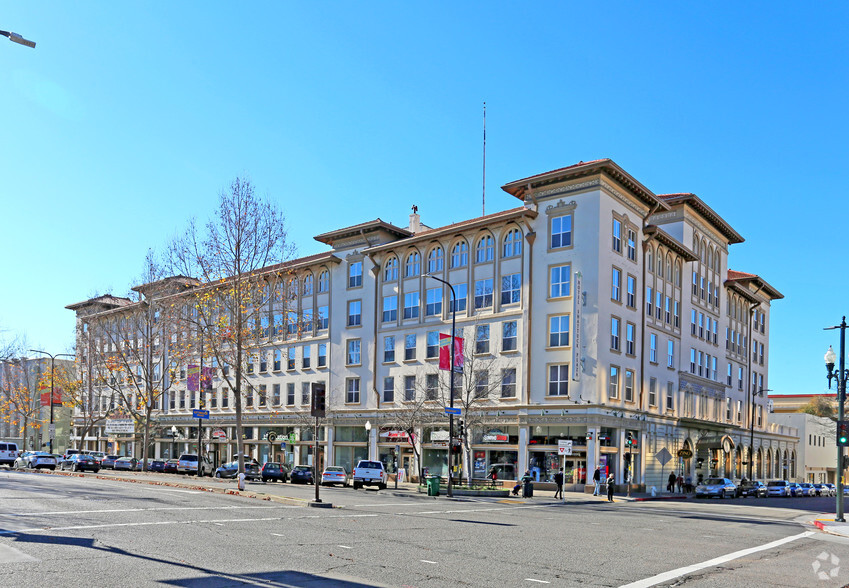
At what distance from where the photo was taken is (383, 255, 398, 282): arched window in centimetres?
5916

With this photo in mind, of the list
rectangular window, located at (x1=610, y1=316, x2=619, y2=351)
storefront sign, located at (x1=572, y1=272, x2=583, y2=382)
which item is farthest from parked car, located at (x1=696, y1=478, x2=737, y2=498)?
storefront sign, located at (x1=572, y1=272, x2=583, y2=382)

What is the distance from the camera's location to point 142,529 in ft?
56.5

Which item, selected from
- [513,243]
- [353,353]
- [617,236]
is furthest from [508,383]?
[353,353]

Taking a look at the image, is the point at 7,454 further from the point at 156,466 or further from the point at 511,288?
the point at 511,288

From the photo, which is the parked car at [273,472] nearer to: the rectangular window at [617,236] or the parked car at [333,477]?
the parked car at [333,477]

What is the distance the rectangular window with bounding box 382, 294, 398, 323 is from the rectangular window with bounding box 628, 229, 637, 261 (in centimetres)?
1757

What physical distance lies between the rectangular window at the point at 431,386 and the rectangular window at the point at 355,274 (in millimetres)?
10726

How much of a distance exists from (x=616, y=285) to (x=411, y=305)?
15358mm

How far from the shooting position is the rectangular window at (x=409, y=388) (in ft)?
186

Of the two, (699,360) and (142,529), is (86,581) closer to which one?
(142,529)

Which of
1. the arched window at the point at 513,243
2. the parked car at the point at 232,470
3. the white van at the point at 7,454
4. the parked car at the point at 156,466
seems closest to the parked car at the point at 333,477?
the parked car at the point at 232,470

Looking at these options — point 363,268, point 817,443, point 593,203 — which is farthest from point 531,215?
point 817,443

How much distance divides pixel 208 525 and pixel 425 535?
526 centimetres

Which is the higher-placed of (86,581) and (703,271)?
(703,271)
